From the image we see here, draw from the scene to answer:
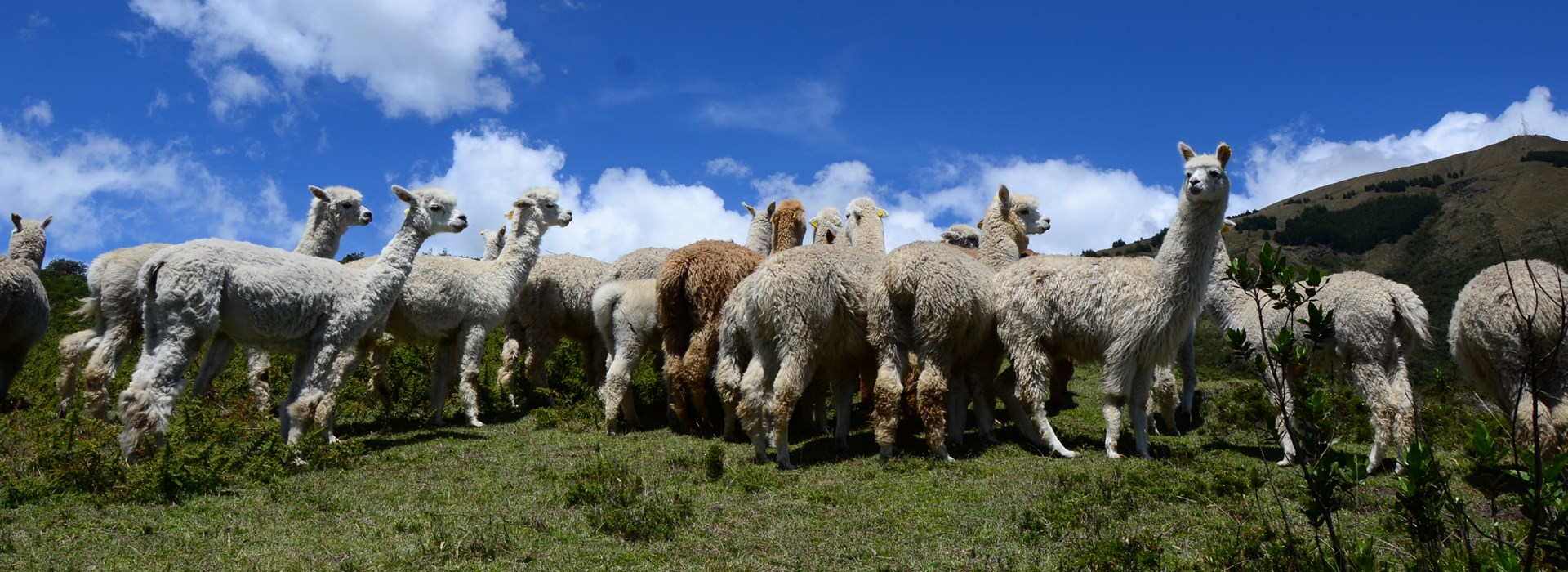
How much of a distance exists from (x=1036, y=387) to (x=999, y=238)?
3.03 meters

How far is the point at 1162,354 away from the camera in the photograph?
29.1 ft

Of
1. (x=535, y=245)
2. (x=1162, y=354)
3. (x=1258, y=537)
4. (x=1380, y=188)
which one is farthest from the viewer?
(x=1380, y=188)

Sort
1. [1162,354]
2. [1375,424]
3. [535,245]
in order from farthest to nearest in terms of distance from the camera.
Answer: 1. [535,245]
2. [1162,354]
3. [1375,424]

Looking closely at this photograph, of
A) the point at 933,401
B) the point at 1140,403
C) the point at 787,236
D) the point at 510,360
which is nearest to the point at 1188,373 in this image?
the point at 1140,403

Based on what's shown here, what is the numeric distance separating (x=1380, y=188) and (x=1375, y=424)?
111 metres

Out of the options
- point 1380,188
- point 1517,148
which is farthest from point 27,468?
point 1517,148

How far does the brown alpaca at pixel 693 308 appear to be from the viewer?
33.0 feet

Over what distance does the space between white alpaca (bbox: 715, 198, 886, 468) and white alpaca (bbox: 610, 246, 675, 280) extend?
153 inches

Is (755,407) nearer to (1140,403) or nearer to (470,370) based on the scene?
(1140,403)

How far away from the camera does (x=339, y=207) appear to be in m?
11.8

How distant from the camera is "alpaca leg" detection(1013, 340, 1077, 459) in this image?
9.04 meters

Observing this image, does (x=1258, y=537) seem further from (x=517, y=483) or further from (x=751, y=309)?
(x=517, y=483)

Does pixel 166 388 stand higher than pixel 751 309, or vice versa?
pixel 751 309

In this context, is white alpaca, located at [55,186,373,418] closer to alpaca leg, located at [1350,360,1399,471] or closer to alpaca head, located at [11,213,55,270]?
alpaca head, located at [11,213,55,270]
